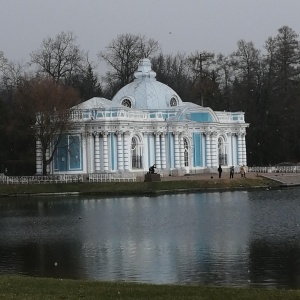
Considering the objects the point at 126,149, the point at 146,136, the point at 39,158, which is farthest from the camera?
the point at 146,136

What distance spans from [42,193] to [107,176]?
Answer: 20.7ft

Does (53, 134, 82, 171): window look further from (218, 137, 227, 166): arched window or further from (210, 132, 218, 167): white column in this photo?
(218, 137, 227, 166): arched window

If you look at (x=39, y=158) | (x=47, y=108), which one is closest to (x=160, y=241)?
(x=47, y=108)

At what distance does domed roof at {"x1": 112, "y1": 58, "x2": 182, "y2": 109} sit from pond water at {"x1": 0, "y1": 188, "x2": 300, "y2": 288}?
24152 mm

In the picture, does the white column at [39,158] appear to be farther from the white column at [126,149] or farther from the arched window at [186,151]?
the arched window at [186,151]

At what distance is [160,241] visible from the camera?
99.5 ft

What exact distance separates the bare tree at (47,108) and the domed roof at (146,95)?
805cm

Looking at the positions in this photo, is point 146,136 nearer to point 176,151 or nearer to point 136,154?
point 136,154

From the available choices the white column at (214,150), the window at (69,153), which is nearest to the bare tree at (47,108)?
the window at (69,153)

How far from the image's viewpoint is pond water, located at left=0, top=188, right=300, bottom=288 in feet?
75.0

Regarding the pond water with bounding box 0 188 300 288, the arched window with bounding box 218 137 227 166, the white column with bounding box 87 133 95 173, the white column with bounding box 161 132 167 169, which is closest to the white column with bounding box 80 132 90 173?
the white column with bounding box 87 133 95 173

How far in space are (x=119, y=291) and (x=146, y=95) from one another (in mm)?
56784

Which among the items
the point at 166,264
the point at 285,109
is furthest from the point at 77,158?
the point at 166,264

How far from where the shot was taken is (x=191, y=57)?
306 feet
